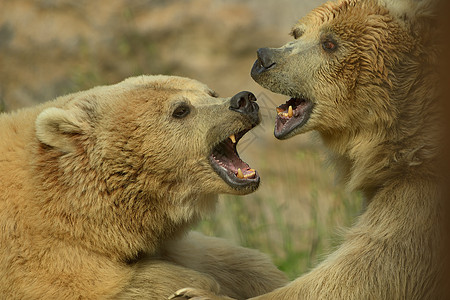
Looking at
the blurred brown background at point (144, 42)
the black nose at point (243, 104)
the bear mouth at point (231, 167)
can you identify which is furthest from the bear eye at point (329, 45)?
the blurred brown background at point (144, 42)

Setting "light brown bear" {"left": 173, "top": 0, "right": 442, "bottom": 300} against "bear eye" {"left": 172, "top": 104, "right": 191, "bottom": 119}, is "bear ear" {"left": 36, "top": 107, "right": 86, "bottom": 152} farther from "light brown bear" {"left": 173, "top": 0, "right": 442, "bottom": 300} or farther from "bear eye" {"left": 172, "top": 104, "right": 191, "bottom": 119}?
"light brown bear" {"left": 173, "top": 0, "right": 442, "bottom": 300}

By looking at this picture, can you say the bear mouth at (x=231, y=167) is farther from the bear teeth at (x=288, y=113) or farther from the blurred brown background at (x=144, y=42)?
the blurred brown background at (x=144, y=42)

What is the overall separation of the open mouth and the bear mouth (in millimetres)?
269

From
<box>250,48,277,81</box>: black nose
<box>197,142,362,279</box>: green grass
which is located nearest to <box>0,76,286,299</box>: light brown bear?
<box>250,48,277,81</box>: black nose

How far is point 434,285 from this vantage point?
458 cm

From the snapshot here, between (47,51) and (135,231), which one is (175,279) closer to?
(135,231)

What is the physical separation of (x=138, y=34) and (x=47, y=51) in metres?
1.21

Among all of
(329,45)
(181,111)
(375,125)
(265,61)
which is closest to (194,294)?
(181,111)

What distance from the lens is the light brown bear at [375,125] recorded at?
4543 millimetres

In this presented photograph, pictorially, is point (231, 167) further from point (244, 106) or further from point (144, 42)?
point (144, 42)

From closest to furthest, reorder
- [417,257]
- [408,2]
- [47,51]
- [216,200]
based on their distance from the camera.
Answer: [417,257] → [408,2] → [216,200] → [47,51]

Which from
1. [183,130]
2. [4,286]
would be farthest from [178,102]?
[4,286]

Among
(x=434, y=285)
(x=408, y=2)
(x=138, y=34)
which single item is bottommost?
(x=434, y=285)

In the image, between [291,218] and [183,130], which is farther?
[291,218]
